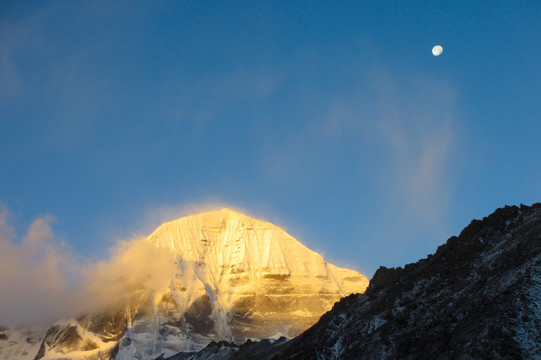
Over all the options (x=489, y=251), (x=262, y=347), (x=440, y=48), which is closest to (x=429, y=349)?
(x=489, y=251)

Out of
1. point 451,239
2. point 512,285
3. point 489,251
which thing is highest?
point 451,239

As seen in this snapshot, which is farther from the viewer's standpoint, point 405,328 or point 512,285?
point 405,328

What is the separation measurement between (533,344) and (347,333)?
30.2m

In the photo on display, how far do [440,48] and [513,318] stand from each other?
2066 inches

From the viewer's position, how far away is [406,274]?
263 feet

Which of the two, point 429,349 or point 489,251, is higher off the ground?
point 489,251

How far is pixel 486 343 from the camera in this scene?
48.8 meters

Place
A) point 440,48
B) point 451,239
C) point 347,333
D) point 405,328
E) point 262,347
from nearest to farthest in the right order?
point 405,328
point 347,333
point 451,239
point 440,48
point 262,347

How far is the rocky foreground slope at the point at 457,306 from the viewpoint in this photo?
164 feet

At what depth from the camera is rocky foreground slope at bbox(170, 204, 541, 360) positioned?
5012 cm

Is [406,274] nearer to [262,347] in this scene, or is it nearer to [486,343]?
[486,343]

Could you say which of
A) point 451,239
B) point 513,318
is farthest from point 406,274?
point 513,318

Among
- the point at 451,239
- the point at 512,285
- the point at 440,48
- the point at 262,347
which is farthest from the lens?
the point at 262,347

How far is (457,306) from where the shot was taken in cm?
5978
